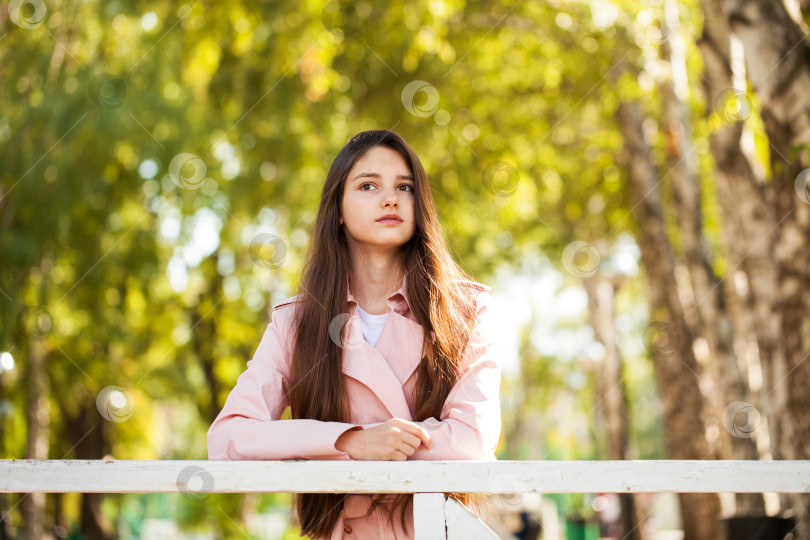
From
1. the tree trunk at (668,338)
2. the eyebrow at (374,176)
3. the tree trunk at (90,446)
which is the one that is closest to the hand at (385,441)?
the eyebrow at (374,176)

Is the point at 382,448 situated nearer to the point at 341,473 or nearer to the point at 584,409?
the point at 341,473

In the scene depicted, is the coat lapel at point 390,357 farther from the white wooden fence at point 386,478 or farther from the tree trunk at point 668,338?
the tree trunk at point 668,338

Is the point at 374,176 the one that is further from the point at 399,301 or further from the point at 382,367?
the point at 382,367

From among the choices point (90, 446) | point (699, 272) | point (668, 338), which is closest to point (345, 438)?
point (699, 272)

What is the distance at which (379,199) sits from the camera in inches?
100.0

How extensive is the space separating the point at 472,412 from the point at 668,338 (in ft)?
26.8

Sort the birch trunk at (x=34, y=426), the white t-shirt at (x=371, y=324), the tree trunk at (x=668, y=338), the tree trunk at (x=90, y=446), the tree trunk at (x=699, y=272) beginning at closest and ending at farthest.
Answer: the white t-shirt at (x=371, y=324) → the tree trunk at (x=699, y=272) → the tree trunk at (x=668, y=338) → the birch trunk at (x=34, y=426) → the tree trunk at (x=90, y=446)

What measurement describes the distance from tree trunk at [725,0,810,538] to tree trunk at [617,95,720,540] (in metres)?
5.03

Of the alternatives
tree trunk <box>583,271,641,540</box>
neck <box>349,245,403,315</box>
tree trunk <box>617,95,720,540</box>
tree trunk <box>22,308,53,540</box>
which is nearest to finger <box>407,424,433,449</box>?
neck <box>349,245,403,315</box>

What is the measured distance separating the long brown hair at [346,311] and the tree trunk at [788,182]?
230 cm

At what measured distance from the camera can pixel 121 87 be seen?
37.5ft

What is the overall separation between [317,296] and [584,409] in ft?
112

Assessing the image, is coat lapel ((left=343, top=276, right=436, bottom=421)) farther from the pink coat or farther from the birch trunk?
the birch trunk

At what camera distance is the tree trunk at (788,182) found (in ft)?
13.5
